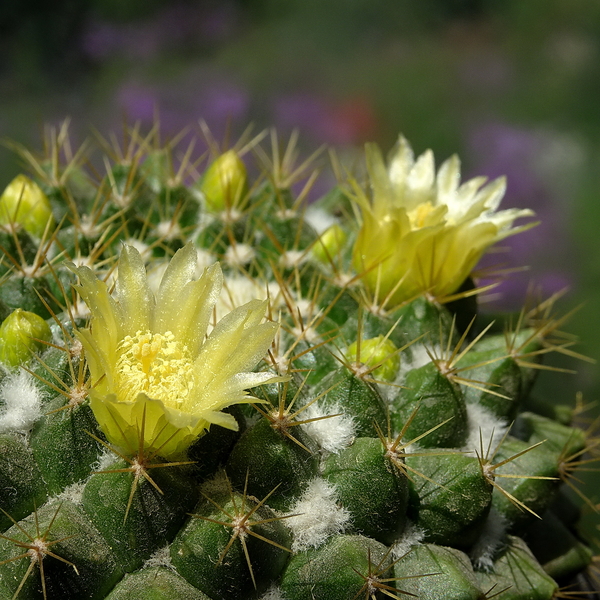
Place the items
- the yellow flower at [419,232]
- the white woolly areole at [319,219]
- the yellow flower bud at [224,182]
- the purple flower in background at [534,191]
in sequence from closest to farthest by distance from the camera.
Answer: the yellow flower at [419,232] → the yellow flower bud at [224,182] → the white woolly areole at [319,219] → the purple flower in background at [534,191]

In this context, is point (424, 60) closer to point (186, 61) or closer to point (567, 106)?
point (567, 106)

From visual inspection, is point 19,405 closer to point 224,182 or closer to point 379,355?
point 379,355

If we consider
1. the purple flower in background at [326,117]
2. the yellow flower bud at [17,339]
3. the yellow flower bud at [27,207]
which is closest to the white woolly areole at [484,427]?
the yellow flower bud at [17,339]

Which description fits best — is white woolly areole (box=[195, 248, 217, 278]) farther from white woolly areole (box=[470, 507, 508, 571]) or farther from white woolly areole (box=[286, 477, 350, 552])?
white woolly areole (box=[470, 507, 508, 571])

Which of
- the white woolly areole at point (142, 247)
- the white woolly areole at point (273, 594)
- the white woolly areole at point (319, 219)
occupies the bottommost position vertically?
the white woolly areole at point (273, 594)

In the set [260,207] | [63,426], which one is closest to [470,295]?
[260,207]

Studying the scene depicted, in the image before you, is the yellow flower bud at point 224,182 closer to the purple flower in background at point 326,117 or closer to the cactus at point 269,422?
the cactus at point 269,422

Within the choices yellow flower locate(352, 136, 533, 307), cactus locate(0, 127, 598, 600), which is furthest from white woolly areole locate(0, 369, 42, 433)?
yellow flower locate(352, 136, 533, 307)

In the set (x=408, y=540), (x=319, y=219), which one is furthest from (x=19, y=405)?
(x=319, y=219)
